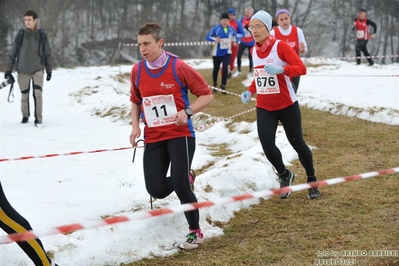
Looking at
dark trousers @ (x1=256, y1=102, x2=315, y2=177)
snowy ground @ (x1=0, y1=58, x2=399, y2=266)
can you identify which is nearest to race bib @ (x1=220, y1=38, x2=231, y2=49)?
snowy ground @ (x1=0, y1=58, x2=399, y2=266)

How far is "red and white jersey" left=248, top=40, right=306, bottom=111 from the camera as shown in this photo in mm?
5512

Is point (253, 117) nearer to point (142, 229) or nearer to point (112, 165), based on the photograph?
point (112, 165)

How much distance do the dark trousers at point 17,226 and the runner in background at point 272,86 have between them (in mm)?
2703

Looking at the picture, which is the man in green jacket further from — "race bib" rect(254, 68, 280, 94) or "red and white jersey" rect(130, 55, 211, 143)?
"red and white jersey" rect(130, 55, 211, 143)

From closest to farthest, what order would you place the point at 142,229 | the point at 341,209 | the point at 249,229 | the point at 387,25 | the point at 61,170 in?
the point at 142,229
the point at 249,229
the point at 341,209
the point at 61,170
the point at 387,25

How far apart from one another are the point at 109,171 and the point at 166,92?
305 cm

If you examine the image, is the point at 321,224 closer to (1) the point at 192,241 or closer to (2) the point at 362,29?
(1) the point at 192,241

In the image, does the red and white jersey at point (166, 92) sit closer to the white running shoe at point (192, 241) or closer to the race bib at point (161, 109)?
the race bib at point (161, 109)

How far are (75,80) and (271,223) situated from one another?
14920 mm

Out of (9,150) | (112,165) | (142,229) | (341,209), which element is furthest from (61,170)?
(341,209)

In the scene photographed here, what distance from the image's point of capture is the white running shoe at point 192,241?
181 inches

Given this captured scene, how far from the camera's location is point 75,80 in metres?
19.1

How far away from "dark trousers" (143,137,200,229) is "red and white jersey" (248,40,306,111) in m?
1.34

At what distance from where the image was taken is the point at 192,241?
15.3ft
